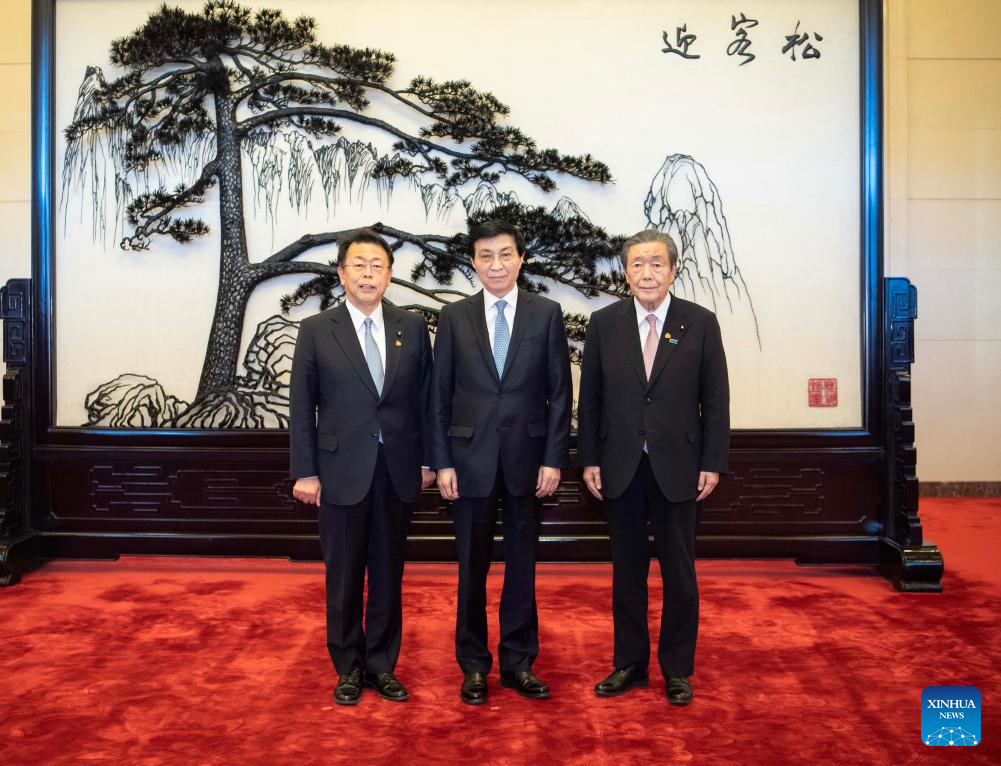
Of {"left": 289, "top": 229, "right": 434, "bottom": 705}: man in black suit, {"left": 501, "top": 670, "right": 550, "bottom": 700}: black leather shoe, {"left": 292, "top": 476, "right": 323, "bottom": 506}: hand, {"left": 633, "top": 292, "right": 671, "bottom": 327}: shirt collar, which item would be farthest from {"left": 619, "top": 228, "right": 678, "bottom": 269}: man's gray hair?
{"left": 501, "top": 670, "right": 550, "bottom": 700}: black leather shoe

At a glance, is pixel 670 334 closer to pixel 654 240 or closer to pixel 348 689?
pixel 654 240

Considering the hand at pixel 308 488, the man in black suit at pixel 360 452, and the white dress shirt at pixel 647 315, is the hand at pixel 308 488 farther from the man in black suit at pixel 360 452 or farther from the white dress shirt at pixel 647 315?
the white dress shirt at pixel 647 315

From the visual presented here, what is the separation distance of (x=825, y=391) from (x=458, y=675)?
2.35 metres

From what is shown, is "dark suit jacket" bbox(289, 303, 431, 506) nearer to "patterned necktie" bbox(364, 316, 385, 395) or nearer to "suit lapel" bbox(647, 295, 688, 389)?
"patterned necktie" bbox(364, 316, 385, 395)

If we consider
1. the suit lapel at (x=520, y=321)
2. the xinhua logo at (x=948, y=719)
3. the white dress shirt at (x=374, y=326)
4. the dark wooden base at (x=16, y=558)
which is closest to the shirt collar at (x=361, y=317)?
the white dress shirt at (x=374, y=326)

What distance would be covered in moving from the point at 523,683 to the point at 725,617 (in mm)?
1090

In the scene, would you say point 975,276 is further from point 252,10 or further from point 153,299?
point 153,299

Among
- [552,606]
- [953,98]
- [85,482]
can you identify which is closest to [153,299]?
[85,482]

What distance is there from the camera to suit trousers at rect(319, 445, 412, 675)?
2381mm

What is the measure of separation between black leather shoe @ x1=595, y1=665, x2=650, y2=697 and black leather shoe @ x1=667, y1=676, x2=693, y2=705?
10 cm

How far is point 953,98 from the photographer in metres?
5.18

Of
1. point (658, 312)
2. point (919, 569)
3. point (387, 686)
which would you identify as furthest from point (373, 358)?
point (919, 569)

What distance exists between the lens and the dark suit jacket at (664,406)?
2.33 meters

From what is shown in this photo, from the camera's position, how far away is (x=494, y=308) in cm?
244
